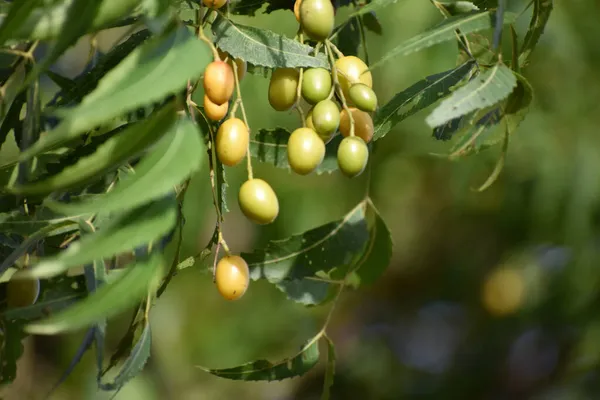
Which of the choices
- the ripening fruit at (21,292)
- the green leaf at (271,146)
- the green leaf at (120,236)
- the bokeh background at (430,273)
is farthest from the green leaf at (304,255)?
the bokeh background at (430,273)

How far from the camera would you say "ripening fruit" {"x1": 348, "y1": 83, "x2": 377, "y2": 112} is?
1.94 ft

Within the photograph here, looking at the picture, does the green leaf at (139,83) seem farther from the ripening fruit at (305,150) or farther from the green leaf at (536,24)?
the green leaf at (536,24)

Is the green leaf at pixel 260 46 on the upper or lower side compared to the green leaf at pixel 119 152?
lower

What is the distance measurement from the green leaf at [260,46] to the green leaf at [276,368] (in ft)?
0.91

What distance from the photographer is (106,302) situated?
41 cm

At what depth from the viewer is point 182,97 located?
528 millimetres

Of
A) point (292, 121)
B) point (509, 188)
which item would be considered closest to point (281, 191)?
point (292, 121)

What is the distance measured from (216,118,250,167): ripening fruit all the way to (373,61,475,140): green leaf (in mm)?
119

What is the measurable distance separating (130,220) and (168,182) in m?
0.03

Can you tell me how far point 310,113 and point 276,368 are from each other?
0.25 m

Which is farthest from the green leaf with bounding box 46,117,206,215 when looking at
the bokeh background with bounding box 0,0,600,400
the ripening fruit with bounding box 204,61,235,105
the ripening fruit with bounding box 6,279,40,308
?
the bokeh background with bounding box 0,0,600,400

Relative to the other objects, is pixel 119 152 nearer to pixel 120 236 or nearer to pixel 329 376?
pixel 120 236

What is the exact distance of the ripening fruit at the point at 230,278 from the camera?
A: 2.08 feet

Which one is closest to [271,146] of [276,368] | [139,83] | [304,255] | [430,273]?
[304,255]
